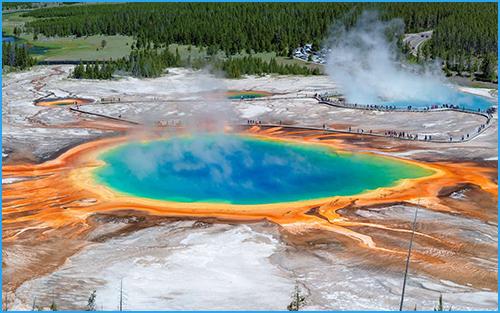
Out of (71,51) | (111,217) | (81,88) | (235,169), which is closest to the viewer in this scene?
(111,217)

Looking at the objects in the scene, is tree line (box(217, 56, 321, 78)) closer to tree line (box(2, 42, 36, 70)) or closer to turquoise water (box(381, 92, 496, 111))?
turquoise water (box(381, 92, 496, 111))

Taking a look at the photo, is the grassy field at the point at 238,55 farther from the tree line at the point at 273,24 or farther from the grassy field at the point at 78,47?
the grassy field at the point at 78,47

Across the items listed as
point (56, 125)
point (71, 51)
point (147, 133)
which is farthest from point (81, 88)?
point (71, 51)

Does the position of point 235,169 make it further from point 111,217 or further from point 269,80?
point 269,80

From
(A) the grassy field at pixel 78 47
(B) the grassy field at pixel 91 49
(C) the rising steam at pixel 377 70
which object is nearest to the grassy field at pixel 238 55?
(B) the grassy field at pixel 91 49

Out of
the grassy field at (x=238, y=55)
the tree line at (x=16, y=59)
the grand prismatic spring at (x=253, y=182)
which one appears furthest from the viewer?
the grassy field at (x=238, y=55)

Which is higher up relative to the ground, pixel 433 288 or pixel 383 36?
pixel 383 36
